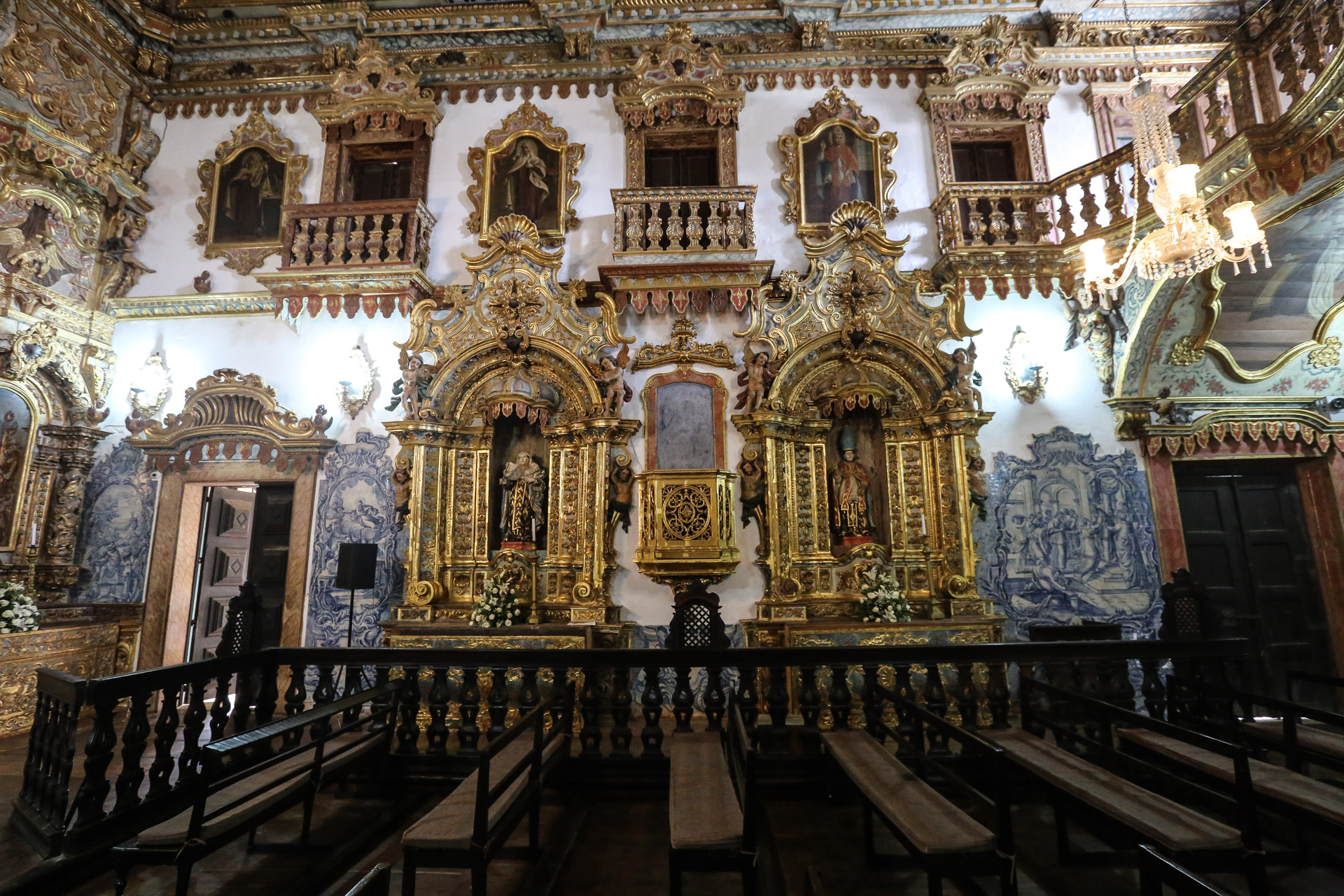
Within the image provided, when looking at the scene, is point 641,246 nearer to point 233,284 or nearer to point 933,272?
point 933,272

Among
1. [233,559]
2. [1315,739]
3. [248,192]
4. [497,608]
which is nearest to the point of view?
[1315,739]

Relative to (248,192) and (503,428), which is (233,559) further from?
(248,192)

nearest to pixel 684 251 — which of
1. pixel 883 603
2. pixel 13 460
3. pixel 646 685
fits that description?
pixel 883 603

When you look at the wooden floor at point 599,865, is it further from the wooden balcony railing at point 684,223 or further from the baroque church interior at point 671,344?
the wooden balcony railing at point 684,223

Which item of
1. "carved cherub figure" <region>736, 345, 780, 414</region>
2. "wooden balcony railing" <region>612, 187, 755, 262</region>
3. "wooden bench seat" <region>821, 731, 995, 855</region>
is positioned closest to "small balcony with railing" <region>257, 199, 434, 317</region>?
"wooden balcony railing" <region>612, 187, 755, 262</region>

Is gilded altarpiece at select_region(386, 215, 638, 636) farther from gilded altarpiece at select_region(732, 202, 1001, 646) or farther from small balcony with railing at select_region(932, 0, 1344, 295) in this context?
small balcony with railing at select_region(932, 0, 1344, 295)

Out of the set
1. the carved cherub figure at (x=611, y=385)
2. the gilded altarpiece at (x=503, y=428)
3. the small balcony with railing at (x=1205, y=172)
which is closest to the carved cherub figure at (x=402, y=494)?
the gilded altarpiece at (x=503, y=428)

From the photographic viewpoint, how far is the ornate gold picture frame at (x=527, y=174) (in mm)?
9117

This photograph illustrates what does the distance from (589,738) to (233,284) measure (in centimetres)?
812

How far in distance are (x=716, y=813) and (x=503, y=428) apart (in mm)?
6297

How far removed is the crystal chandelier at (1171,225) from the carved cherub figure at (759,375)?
3240 millimetres

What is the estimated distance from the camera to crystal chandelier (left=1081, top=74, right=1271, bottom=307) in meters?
5.38

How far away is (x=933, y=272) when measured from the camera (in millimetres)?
8625

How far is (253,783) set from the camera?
11.4ft
